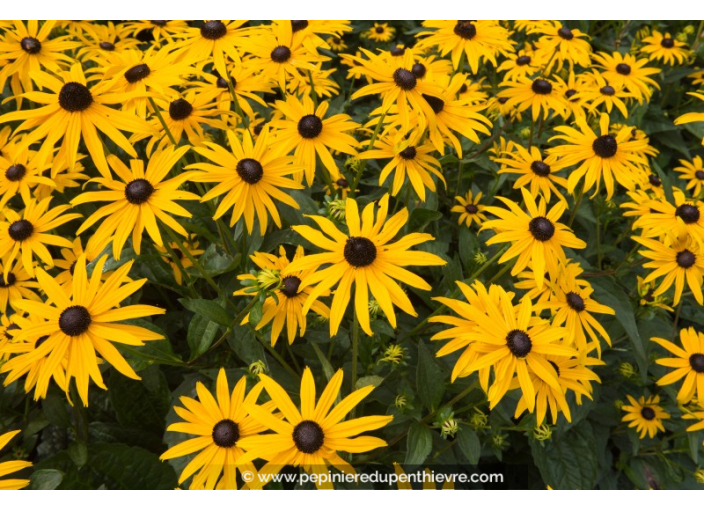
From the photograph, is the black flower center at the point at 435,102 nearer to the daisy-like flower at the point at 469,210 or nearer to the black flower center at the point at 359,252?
the daisy-like flower at the point at 469,210

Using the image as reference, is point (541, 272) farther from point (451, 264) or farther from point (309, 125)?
point (309, 125)

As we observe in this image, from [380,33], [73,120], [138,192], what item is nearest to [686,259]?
[138,192]

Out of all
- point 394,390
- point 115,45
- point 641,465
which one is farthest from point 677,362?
point 115,45

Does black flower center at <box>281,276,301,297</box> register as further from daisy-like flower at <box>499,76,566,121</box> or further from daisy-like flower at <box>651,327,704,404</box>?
daisy-like flower at <box>499,76,566,121</box>

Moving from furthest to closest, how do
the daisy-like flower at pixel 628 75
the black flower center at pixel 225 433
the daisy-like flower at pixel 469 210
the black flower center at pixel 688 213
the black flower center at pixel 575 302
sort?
the daisy-like flower at pixel 628 75
the daisy-like flower at pixel 469 210
the black flower center at pixel 688 213
the black flower center at pixel 575 302
the black flower center at pixel 225 433

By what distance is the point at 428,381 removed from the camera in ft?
4.92

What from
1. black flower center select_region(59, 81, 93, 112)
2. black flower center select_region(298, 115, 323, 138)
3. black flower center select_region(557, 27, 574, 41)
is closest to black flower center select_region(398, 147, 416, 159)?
black flower center select_region(298, 115, 323, 138)

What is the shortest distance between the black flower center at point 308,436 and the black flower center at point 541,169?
1.48m

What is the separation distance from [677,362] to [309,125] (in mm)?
1654

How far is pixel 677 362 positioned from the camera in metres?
1.89

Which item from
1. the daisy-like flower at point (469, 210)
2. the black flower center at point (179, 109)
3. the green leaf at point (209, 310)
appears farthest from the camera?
the daisy-like flower at point (469, 210)

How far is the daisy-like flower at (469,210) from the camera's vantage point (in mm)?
2197

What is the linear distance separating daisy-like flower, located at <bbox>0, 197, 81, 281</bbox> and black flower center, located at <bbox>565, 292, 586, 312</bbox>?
5.49 feet

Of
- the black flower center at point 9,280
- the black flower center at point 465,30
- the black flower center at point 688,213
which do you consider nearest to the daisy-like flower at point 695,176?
the black flower center at point 688,213
